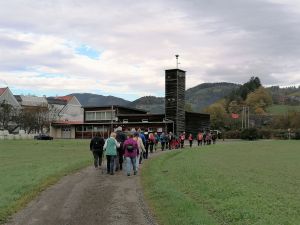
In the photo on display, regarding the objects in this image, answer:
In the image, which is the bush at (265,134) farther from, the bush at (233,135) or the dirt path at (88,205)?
the dirt path at (88,205)

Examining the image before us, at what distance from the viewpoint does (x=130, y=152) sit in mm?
21453

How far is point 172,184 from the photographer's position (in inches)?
696

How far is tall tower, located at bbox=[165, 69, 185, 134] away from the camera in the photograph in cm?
8475

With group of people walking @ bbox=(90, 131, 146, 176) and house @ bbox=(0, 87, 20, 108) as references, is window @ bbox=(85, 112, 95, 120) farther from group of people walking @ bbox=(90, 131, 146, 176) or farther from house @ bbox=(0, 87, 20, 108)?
group of people walking @ bbox=(90, 131, 146, 176)

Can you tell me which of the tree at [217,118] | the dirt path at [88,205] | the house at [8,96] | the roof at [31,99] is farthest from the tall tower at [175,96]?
the roof at [31,99]

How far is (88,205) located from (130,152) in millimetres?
8348

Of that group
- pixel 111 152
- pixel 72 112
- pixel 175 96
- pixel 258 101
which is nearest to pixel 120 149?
pixel 111 152

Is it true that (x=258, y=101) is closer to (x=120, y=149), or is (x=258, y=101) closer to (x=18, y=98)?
(x=18, y=98)

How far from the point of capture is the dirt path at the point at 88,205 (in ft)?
36.9

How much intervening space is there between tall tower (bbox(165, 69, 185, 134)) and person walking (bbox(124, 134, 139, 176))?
207 ft

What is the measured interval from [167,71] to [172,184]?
68.3 meters

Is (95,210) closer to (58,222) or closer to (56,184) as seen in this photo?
(58,222)

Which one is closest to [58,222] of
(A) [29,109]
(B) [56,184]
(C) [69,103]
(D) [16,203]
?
(D) [16,203]

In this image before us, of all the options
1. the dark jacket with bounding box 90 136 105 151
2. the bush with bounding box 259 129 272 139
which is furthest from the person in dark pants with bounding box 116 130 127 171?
the bush with bounding box 259 129 272 139
